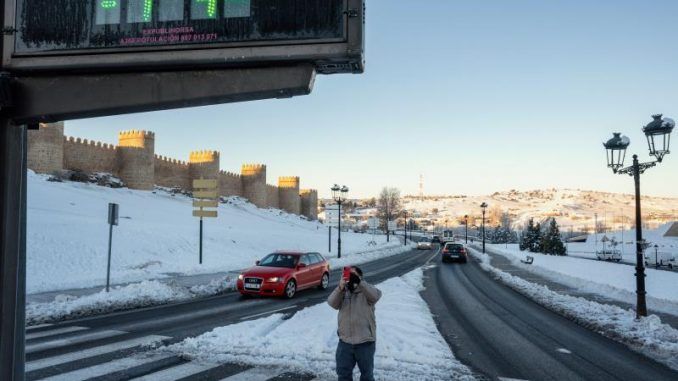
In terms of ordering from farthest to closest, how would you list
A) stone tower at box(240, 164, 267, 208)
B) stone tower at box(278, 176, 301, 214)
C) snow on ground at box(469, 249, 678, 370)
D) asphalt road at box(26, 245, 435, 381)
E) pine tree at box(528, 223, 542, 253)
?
1. stone tower at box(278, 176, 301, 214)
2. stone tower at box(240, 164, 267, 208)
3. pine tree at box(528, 223, 542, 253)
4. snow on ground at box(469, 249, 678, 370)
5. asphalt road at box(26, 245, 435, 381)

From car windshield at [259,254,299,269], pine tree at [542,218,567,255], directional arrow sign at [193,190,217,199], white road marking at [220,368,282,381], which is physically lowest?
pine tree at [542,218,567,255]

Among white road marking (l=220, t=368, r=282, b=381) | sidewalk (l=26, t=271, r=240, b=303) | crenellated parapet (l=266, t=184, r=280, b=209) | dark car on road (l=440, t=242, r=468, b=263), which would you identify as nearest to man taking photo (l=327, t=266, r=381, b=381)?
white road marking (l=220, t=368, r=282, b=381)

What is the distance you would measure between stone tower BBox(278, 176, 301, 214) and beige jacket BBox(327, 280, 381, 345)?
92043 mm

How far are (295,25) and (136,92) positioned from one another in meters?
1.11

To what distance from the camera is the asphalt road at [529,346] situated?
7814mm

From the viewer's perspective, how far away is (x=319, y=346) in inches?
333

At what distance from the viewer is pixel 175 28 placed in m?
3.23

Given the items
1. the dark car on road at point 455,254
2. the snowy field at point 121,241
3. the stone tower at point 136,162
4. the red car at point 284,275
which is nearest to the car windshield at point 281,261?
the red car at point 284,275

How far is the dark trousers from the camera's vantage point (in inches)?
222

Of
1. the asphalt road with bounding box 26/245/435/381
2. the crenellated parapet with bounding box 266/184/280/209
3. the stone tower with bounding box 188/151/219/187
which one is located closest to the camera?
the asphalt road with bounding box 26/245/435/381

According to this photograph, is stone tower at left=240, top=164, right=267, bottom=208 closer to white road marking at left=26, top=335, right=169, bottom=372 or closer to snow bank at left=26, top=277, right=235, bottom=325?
snow bank at left=26, top=277, right=235, bottom=325

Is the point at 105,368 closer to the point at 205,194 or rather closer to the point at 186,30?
the point at 186,30

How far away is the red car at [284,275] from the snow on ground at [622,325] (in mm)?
7965

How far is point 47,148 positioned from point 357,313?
171 feet
